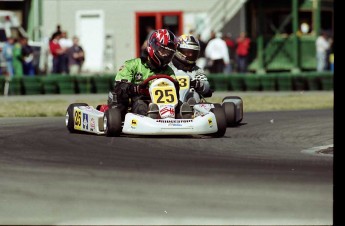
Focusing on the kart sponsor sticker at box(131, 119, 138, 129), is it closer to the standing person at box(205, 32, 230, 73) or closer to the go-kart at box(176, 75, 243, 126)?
the go-kart at box(176, 75, 243, 126)

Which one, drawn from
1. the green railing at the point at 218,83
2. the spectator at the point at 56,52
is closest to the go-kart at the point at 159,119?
the green railing at the point at 218,83

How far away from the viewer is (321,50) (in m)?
31.2

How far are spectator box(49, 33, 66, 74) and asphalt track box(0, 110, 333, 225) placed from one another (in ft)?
53.7

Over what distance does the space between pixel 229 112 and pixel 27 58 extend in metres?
15.2

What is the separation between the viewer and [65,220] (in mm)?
7105

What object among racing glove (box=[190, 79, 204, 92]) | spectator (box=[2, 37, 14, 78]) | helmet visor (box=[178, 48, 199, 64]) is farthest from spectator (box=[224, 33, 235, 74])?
racing glove (box=[190, 79, 204, 92])

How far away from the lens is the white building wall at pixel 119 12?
35.1m

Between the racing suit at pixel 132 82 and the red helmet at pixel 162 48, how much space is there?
5.8 inches

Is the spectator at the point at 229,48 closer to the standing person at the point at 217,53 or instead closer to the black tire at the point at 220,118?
the standing person at the point at 217,53

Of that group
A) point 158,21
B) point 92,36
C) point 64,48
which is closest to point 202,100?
point 64,48

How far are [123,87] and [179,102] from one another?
0.72 m

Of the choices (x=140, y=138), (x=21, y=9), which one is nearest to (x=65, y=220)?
(x=140, y=138)

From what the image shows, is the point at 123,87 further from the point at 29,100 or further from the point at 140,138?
the point at 29,100

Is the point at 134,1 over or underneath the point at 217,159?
over
